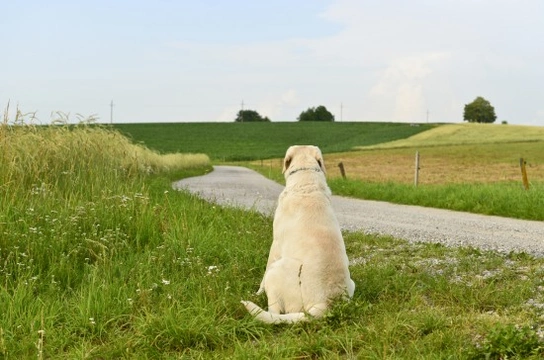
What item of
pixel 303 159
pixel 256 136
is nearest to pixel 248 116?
pixel 256 136

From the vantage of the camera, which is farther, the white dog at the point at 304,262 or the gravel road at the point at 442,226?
the gravel road at the point at 442,226

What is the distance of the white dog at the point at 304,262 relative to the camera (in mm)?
5531

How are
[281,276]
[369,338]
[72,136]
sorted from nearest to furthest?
1. [369,338]
2. [281,276]
3. [72,136]

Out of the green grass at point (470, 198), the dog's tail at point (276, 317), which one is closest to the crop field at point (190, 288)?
the dog's tail at point (276, 317)

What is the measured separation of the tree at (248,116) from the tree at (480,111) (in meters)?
46.9

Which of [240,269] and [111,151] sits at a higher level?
[111,151]

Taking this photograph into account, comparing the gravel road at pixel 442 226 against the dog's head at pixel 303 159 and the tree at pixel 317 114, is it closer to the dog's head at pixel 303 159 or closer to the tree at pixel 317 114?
the dog's head at pixel 303 159

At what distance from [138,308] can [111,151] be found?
7.45 m

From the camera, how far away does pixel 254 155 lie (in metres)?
76.4

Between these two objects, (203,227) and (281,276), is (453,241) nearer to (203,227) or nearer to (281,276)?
(203,227)

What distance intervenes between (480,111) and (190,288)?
127 meters

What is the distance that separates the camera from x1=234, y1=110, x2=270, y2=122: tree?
144250 millimetres

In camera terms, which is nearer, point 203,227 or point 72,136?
point 203,227

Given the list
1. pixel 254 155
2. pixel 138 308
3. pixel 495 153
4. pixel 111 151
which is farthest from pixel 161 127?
pixel 138 308
